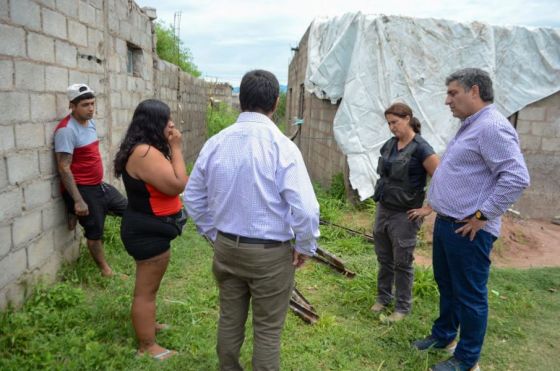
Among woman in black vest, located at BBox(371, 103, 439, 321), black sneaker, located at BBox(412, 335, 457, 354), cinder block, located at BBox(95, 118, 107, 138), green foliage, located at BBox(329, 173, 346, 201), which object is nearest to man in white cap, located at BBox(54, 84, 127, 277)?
cinder block, located at BBox(95, 118, 107, 138)

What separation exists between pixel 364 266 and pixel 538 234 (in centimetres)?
338

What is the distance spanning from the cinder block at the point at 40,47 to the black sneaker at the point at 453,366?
3738 millimetres

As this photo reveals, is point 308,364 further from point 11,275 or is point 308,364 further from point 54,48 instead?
point 54,48

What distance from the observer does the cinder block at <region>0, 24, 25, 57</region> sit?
2967 millimetres

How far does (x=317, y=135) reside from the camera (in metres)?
9.51

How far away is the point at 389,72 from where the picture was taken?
6.96 meters

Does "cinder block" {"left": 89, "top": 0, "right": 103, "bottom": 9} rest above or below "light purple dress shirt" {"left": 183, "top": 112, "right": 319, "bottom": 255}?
above

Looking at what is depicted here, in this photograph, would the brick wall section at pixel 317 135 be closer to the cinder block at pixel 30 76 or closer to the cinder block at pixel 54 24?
the cinder block at pixel 54 24

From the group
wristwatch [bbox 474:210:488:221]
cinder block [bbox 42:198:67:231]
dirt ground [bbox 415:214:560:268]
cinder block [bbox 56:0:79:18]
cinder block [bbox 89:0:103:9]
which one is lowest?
dirt ground [bbox 415:214:560:268]

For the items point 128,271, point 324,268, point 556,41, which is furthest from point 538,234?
point 128,271

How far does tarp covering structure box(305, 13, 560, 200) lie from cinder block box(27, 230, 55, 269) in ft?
14.8

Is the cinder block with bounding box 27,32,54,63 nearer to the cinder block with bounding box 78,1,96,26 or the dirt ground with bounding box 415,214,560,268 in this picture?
the cinder block with bounding box 78,1,96,26

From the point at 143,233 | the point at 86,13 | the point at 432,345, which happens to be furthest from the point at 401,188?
the point at 86,13

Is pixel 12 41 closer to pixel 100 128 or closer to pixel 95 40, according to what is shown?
pixel 95 40
